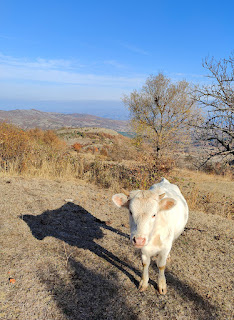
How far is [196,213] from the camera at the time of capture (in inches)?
285

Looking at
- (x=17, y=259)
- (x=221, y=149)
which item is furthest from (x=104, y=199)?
(x=221, y=149)

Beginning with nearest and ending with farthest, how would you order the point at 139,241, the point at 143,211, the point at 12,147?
the point at 139,241 → the point at 143,211 → the point at 12,147

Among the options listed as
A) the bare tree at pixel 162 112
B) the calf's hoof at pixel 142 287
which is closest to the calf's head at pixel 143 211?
the calf's hoof at pixel 142 287

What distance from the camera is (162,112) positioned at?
20625 millimetres

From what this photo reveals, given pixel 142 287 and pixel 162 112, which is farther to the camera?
pixel 162 112

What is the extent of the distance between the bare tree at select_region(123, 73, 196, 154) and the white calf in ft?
55.5

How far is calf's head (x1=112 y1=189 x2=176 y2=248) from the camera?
2740 millimetres

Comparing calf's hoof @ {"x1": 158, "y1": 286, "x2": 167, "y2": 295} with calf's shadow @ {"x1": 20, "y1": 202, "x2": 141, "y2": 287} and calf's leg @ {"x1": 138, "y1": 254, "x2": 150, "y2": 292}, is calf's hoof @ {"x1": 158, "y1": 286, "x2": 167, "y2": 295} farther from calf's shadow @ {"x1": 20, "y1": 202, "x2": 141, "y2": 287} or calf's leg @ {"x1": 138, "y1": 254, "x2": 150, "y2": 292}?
calf's shadow @ {"x1": 20, "y1": 202, "x2": 141, "y2": 287}

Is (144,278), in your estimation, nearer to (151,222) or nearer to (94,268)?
(94,268)

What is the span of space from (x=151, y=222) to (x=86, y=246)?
2134mm

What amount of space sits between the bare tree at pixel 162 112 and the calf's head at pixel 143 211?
17056mm

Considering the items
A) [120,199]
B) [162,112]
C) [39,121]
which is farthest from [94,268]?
[39,121]

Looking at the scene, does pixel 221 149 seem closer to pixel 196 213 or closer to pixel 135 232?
pixel 196 213

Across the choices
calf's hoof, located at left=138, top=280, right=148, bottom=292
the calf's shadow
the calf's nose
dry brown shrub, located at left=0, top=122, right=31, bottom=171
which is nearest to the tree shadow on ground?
the calf's shadow
